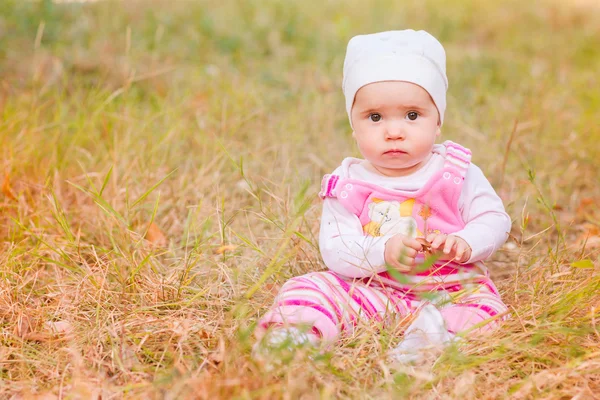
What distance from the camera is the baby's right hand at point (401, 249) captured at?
6.39ft

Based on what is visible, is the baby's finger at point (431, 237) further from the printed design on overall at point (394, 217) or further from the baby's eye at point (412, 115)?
the baby's eye at point (412, 115)

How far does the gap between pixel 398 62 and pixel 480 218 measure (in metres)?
0.56

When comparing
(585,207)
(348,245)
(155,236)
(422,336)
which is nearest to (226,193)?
(155,236)

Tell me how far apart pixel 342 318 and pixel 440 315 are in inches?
11.4

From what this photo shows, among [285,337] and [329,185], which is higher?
[329,185]

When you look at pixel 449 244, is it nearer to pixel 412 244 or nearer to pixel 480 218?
pixel 412 244

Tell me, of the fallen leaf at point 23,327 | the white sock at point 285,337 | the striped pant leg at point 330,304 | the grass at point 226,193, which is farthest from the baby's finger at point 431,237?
Result: the fallen leaf at point 23,327

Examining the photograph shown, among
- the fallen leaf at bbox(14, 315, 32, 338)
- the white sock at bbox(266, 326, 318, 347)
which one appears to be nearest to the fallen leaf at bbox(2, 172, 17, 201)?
the fallen leaf at bbox(14, 315, 32, 338)

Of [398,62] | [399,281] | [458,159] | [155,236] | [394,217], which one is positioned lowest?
[155,236]

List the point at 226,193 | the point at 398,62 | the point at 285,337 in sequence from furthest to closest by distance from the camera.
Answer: the point at 226,193 → the point at 398,62 → the point at 285,337

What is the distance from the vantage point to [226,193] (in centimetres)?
298

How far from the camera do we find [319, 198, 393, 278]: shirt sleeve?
6.78 ft

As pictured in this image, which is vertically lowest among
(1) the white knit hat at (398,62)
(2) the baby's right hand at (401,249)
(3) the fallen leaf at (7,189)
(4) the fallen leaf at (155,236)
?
(4) the fallen leaf at (155,236)

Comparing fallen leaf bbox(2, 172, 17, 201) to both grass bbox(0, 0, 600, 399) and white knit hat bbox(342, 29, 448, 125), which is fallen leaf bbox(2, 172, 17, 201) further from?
white knit hat bbox(342, 29, 448, 125)
